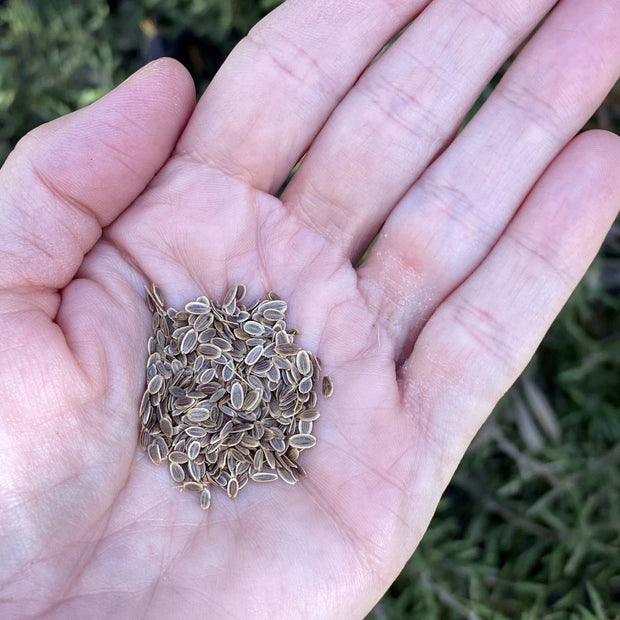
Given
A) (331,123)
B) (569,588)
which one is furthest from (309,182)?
(569,588)

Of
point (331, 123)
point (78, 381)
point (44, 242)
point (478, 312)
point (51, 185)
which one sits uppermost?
point (331, 123)

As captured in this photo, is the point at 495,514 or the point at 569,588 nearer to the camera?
the point at 569,588

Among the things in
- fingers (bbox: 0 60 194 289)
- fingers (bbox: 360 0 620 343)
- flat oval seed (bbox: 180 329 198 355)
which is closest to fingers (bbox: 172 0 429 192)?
fingers (bbox: 0 60 194 289)

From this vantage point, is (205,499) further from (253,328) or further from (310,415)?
(253,328)

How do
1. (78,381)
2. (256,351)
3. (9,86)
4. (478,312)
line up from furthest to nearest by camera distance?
(9,86) → (256,351) → (478,312) → (78,381)

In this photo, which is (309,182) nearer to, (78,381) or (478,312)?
(478,312)

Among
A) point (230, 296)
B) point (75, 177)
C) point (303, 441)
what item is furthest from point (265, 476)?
point (75, 177)

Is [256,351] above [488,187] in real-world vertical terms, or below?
below
